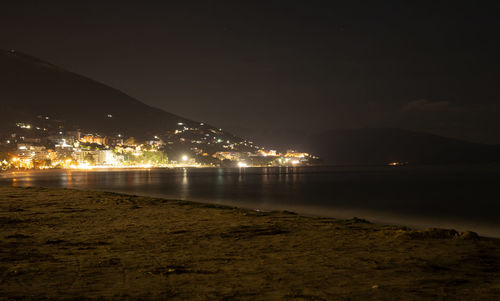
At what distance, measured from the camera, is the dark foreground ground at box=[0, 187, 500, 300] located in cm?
542

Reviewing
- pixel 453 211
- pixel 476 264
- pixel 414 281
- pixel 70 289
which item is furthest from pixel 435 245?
pixel 453 211

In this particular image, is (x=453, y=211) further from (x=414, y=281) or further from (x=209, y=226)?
(x=414, y=281)

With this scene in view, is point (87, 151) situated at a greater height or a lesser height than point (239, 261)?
greater

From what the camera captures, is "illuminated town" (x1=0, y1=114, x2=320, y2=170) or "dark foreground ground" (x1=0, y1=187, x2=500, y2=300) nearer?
"dark foreground ground" (x1=0, y1=187, x2=500, y2=300)

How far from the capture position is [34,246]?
8.38 metres

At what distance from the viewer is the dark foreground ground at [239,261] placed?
542cm

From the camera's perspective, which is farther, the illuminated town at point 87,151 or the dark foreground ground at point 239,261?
the illuminated town at point 87,151

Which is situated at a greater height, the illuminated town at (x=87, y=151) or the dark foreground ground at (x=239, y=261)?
the illuminated town at (x=87, y=151)

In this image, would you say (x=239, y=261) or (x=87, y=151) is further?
(x=87, y=151)

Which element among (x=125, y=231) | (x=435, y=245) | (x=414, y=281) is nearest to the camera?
(x=414, y=281)

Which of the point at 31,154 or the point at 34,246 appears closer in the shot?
the point at 34,246

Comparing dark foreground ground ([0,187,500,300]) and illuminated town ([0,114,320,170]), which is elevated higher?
illuminated town ([0,114,320,170])

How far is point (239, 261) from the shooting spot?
23.6ft

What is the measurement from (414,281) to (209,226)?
6.59 metres
